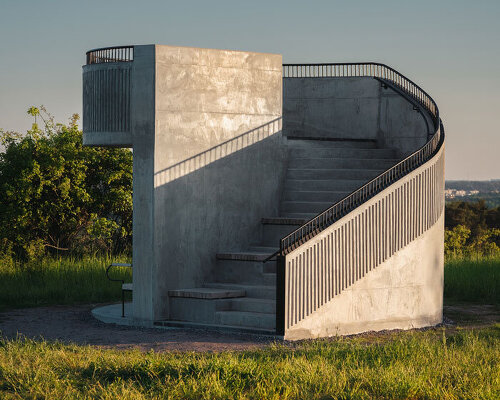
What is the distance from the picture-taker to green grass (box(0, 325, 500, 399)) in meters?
10.1

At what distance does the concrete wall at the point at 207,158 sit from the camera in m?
16.8

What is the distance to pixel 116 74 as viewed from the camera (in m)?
17.5

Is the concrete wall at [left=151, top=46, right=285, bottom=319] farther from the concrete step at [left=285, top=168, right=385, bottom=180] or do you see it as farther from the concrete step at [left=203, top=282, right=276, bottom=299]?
the concrete step at [left=285, top=168, right=385, bottom=180]

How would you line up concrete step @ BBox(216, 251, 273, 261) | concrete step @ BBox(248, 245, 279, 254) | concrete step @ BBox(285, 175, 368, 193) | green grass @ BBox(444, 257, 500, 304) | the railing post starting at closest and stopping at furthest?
the railing post, concrete step @ BBox(216, 251, 273, 261), concrete step @ BBox(248, 245, 279, 254), concrete step @ BBox(285, 175, 368, 193), green grass @ BBox(444, 257, 500, 304)

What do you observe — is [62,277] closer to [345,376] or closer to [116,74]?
[116,74]

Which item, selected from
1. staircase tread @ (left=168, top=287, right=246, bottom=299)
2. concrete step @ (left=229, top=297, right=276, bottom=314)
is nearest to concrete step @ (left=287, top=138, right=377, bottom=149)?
staircase tread @ (left=168, top=287, right=246, bottom=299)

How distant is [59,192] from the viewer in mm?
32375

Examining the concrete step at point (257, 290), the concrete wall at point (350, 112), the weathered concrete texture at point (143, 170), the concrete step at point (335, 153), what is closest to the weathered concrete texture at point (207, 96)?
the weathered concrete texture at point (143, 170)

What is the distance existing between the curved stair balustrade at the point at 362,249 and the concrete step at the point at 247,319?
21.6 inches

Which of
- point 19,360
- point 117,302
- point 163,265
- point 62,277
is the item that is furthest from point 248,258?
point 62,277

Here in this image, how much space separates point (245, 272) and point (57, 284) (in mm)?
7479

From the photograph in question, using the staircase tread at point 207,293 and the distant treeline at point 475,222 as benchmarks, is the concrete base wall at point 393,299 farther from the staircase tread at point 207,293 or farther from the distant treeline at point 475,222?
the distant treeline at point 475,222

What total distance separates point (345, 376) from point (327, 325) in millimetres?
4935

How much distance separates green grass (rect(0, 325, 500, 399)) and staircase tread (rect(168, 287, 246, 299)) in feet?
10.8
